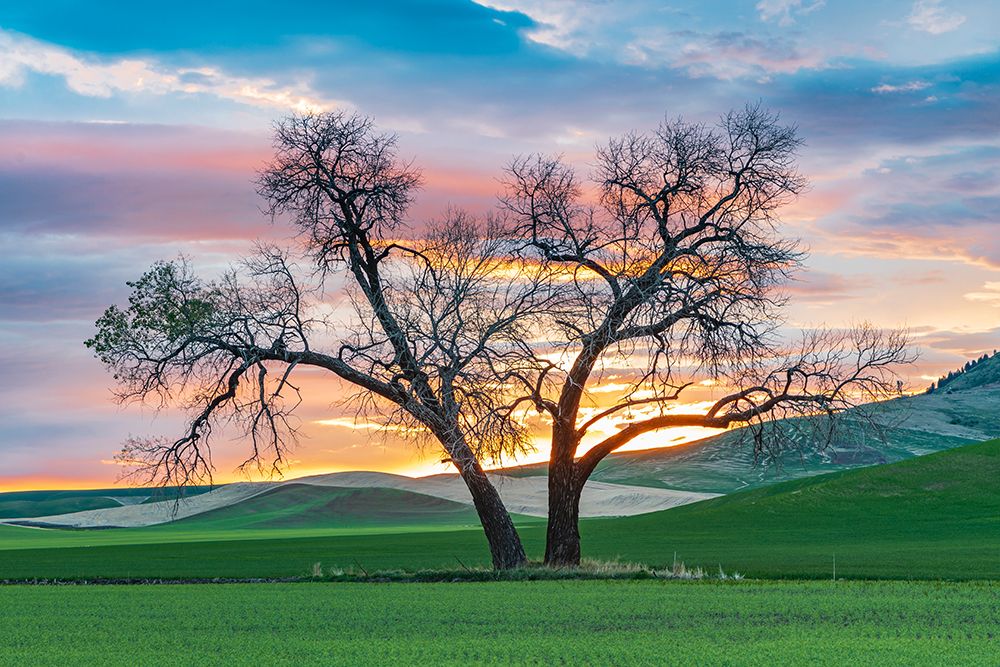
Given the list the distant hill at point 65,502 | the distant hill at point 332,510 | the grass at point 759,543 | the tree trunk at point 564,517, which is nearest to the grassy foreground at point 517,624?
the tree trunk at point 564,517

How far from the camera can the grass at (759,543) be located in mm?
40125

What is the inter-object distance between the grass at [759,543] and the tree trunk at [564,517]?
3.44 m

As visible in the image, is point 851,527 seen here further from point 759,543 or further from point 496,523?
point 496,523

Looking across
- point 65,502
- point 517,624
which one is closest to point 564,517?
point 517,624

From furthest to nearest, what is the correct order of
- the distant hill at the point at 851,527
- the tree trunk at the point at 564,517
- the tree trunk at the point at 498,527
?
1. the distant hill at the point at 851,527
2. the tree trunk at the point at 564,517
3. the tree trunk at the point at 498,527

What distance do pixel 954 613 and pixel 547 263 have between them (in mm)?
15898

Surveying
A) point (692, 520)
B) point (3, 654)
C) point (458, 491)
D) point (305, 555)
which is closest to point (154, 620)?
point (3, 654)

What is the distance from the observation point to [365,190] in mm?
33812

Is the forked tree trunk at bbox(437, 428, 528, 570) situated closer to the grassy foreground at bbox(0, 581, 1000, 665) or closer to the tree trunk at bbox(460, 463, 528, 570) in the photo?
the tree trunk at bbox(460, 463, 528, 570)

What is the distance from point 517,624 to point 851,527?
55.7 meters

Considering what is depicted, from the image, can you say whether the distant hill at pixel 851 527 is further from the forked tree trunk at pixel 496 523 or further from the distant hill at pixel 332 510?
the distant hill at pixel 332 510

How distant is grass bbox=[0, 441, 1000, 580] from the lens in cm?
4012

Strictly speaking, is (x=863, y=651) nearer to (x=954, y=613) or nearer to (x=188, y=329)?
(x=954, y=613)

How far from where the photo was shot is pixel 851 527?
7056cm
